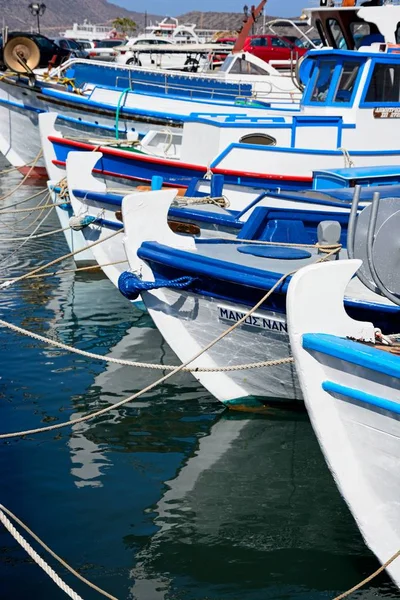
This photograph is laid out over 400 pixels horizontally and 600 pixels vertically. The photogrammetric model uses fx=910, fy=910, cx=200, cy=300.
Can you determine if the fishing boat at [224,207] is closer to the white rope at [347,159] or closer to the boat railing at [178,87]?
the white rope at [347,159]

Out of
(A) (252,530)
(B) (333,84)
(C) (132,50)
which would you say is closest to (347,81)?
(B) (333,84)

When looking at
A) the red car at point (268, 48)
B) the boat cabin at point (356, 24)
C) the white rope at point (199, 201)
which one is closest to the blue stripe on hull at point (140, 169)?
the white rope at point (199, 201)

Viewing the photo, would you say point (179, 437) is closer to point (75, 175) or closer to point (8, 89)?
point (75, 175)

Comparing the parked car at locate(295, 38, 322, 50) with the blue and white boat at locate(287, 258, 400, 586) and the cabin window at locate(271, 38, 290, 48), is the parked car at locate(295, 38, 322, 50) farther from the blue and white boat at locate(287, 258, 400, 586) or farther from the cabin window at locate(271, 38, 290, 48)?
the blue and white boat at locate(287, 258, 400, 586)

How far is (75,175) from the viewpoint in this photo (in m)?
10.8

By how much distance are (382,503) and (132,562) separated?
157cm

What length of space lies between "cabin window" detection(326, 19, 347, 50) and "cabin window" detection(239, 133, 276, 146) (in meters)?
3.20

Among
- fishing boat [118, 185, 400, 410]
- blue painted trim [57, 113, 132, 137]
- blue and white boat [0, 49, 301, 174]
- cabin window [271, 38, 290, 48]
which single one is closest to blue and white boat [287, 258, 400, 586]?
fishing boat [118, 185, 400, 410]

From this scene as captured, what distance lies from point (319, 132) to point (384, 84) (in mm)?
1254

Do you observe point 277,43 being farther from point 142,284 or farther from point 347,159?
point 142,284

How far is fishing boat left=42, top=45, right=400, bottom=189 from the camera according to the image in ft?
39.5

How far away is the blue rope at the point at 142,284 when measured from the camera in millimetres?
6875

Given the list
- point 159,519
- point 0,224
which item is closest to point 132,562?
point 159,519

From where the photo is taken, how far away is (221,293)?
22.6ft
